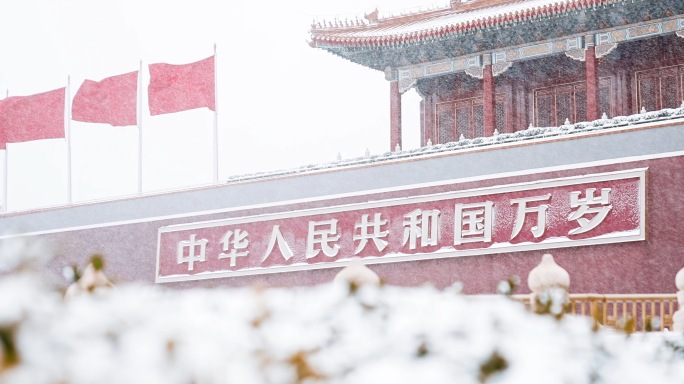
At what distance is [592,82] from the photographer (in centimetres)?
1140

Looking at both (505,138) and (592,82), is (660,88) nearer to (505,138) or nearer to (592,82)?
(592,82)

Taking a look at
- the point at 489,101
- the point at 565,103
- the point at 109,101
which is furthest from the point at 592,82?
the point at 109,101

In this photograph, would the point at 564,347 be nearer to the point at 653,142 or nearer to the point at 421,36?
the point at 653,142

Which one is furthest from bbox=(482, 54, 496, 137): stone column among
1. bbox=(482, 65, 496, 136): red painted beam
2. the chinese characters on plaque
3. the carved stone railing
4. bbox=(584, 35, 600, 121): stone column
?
the carved stone railing

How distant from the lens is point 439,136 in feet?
43.2

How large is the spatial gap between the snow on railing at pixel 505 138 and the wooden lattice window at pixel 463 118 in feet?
6.98

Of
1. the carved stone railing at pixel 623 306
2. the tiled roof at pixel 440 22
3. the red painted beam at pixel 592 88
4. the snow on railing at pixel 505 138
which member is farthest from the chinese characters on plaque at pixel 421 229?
the tiled roof at pixel 440 22

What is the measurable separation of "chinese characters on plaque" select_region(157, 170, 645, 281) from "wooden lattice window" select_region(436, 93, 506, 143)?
115 inches

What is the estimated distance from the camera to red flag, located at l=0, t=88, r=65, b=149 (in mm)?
14133

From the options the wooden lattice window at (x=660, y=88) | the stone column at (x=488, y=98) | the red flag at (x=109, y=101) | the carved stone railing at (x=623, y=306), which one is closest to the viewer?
the carved stone railing at (x=623, y=306)

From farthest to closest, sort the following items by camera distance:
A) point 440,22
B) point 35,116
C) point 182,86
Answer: point 35,116
point 182,86
point 440,22

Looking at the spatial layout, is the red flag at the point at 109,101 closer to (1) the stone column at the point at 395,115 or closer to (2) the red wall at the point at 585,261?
(2) the red wall at the point at 585,261

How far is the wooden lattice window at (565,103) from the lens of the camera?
39.8 feet

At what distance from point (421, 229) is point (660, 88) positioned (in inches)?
152
